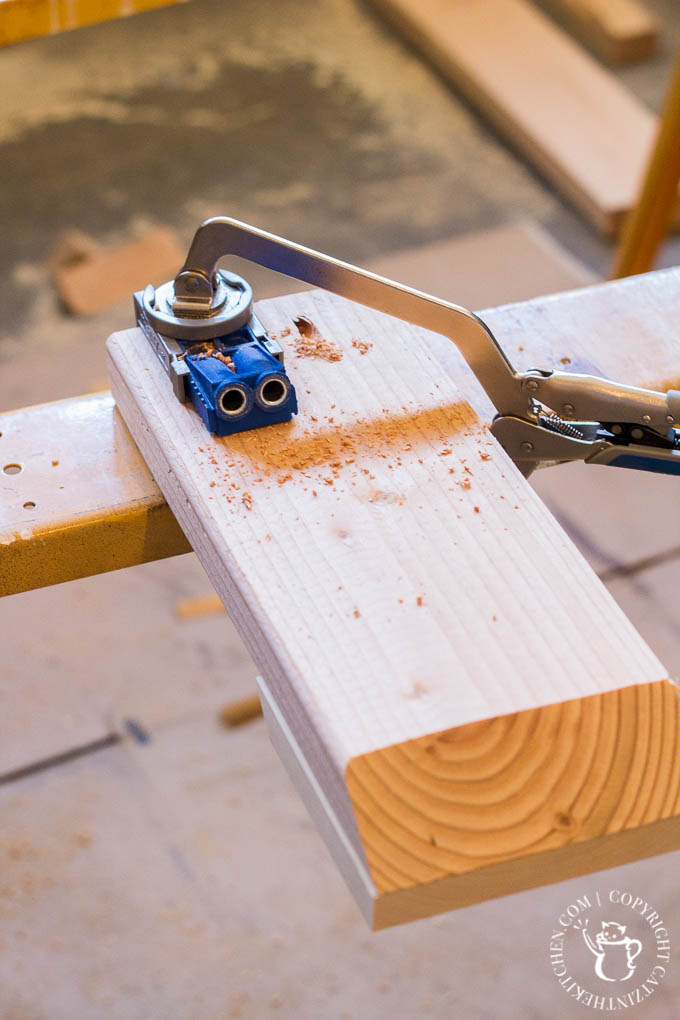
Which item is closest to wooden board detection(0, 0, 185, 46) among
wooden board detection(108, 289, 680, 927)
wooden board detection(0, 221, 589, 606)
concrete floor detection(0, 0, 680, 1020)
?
wooden board detection(0, 221, 589, 606)

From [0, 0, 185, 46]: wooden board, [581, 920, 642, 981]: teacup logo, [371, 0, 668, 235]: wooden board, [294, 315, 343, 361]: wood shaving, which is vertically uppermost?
[0, 0, 185, 46]: wooden board

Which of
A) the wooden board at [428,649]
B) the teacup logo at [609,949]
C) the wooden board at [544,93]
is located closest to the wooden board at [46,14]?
the wooden board at [428,649]

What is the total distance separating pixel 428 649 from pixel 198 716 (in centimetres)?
146

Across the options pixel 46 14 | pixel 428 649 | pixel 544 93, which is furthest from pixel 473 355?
pixel 544 93

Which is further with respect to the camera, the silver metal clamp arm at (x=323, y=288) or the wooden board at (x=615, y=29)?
the wooden board at (x=615, y=29)

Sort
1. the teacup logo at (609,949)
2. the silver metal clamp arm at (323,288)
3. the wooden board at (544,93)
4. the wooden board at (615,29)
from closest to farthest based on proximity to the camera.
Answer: the silver metal clamp arm at (323,288) → the teacup logo at (609,949) → the wooden board at (544,93) → the wooden board at (615,29)

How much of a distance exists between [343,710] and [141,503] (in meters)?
0.36

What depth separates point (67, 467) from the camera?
1.04m

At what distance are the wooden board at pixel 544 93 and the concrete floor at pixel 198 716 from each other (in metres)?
0.11

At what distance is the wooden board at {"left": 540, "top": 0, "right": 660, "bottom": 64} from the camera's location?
13.3 feet

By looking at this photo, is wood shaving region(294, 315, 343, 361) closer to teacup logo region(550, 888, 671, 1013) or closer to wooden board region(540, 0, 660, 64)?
teacup logo region(550, 888, 671, 1013)

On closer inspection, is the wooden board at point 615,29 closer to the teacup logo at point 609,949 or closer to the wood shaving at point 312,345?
the teacup logo at point 609,949

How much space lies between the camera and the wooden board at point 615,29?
4.06m

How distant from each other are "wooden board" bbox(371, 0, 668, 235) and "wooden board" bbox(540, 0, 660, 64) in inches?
2.8
